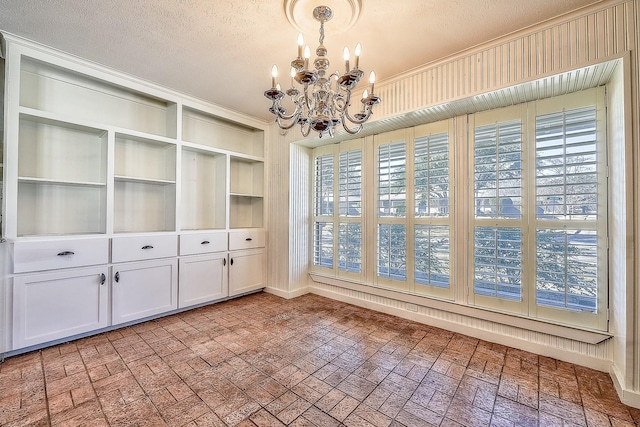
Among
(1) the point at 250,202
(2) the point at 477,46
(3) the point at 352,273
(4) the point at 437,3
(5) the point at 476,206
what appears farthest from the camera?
(1) the point at 250,202

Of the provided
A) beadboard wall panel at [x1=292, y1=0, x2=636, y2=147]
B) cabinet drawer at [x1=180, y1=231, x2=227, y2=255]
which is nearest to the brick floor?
cabinet drawer at [x1=180, y1=231, x2=227, y2=255]

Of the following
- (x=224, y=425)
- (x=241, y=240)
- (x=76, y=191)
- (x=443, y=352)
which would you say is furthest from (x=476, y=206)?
(x=76, y=191)

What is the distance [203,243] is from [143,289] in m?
0.80

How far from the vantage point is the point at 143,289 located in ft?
9.75

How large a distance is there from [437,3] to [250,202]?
3.44 metres

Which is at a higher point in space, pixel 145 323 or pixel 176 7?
pixel 176 7

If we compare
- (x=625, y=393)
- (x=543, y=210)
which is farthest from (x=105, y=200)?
(x=625, y=393)

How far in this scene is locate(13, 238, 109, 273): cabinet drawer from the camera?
228 cm

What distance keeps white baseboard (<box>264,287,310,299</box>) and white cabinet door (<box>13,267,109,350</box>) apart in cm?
199

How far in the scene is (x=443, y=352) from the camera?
2.39m

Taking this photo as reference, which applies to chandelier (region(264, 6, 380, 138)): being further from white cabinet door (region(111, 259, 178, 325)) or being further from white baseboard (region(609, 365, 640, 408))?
white baseboard (region(609, 365, 640, 408))

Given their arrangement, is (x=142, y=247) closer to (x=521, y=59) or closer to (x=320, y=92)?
(x=320, y=92)

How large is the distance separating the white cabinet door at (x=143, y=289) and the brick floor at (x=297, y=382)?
0.63ft

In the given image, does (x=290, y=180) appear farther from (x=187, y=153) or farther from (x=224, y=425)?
(x=224, y=425)
